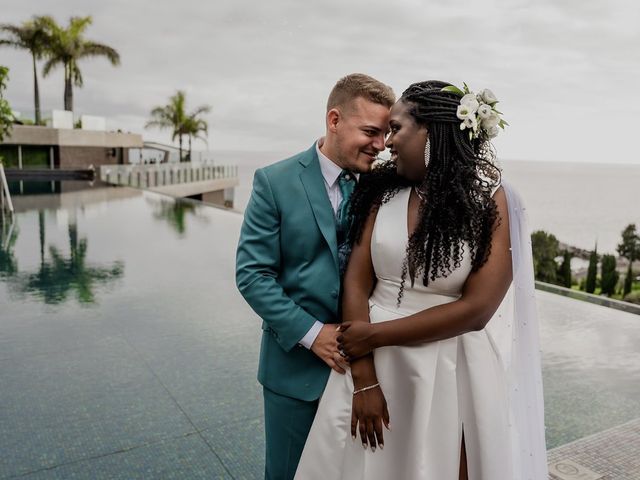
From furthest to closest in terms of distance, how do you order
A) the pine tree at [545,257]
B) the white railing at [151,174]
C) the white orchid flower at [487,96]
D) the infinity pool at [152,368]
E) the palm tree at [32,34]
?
the palm tree at [32,34] → the white railing at [151,174] → the pine tree at [545,257] → the infinity pool at [152,368] → the white orchid flower at [487,96]

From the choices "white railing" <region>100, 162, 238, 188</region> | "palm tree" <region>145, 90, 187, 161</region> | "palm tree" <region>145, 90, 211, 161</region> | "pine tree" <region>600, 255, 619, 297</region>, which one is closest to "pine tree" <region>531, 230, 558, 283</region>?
"pine tree" <region>600, 255, 619, 297</region>

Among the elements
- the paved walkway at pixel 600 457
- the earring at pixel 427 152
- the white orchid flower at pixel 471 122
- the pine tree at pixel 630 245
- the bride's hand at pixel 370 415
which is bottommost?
the pine tree at pixel 630 245

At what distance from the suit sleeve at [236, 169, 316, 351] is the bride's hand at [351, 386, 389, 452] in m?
0.26

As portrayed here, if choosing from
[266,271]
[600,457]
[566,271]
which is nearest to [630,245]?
[566,271]

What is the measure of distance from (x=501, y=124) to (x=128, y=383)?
10.1ft

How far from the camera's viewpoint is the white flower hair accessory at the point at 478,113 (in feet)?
5.27

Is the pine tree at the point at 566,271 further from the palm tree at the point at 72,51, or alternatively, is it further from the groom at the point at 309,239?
the palm tree at the point at 72,51

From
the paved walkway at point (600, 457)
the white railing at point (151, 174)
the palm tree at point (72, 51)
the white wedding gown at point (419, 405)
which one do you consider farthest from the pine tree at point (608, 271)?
the palm tree at point (72, 51)

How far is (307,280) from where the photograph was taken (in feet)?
5.92

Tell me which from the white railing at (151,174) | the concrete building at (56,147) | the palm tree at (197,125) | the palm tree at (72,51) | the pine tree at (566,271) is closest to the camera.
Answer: the pine tree at (566,271)

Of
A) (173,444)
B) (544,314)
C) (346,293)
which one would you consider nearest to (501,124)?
(346,293)

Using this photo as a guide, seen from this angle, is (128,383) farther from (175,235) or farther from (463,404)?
(175,235)

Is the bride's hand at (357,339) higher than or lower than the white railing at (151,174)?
higher

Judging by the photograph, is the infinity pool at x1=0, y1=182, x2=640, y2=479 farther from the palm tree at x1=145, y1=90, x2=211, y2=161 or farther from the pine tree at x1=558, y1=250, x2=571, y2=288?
the palm tree at x1=145, y1=90, x2=211, y2=161
